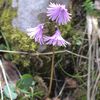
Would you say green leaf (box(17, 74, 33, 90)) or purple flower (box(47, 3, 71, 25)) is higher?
purple flower (box(47, 3, 71, 25))

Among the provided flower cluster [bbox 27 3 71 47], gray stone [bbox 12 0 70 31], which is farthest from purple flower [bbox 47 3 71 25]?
gray stone [bbox 12 0 70 31]

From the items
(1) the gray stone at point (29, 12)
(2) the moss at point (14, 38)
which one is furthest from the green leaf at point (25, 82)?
(1) the gray stone at point (29, 12)

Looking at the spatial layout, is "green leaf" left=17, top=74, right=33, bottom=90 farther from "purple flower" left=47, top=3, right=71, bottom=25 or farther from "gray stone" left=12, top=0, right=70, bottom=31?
"purple flower" left=47, top=3, right=71, bottom=25

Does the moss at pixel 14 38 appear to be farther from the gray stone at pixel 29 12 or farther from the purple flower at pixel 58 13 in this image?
the purple flower at pixel 58 13

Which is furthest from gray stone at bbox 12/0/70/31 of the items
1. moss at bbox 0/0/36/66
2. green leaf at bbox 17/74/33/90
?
green leaf at bbox 17/74/33/90

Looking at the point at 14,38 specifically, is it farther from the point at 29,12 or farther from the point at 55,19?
the point at 55,19

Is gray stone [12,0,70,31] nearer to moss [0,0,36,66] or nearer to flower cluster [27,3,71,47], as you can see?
moss [0,0,36,66]

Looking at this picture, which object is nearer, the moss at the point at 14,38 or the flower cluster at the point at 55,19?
the flower cluster at the point at 55,19

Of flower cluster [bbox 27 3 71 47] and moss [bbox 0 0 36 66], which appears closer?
flower cluster [bbox 27 3 71 47]
